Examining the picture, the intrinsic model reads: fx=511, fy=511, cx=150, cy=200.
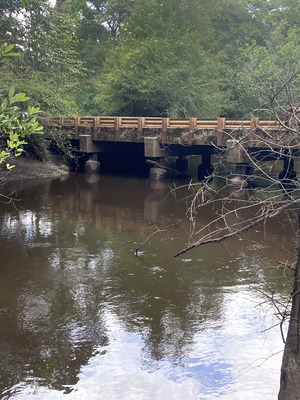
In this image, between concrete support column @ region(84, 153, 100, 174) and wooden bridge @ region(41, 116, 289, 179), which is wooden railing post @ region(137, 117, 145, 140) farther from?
concrete support column @ region(84, 153, 100, 174)

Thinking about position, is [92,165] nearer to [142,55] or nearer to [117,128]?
[117,128]

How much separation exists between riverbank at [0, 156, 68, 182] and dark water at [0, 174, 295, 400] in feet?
29.2

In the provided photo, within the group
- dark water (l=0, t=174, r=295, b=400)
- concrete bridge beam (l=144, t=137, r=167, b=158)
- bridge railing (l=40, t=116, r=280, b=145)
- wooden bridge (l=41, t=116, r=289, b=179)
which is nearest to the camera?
dark water (l=0, t=174, r=295, b=400)

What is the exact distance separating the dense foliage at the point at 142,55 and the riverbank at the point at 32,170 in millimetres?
2962

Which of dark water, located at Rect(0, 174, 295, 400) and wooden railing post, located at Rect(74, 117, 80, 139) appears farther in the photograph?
wooden railing post, located at Rect(74, 117, 80, 139)

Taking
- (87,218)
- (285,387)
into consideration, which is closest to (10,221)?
(87,218)

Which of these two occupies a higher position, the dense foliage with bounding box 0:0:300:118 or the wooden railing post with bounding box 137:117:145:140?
the dense foliage with bounding box 0:0:300:118

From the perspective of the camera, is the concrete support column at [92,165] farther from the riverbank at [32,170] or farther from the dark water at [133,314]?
the dark water at [133,314]

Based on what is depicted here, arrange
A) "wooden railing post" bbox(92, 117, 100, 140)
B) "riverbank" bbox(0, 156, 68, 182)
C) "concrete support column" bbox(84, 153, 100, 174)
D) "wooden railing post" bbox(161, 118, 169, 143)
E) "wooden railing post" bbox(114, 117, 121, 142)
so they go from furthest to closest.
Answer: "concrete support column" bbox(84, 153, 100, 174) < "wooden railing post" bbox(92, 117, 100, 140) < "wooden railing post" bbox(114, 117, 121, 142) < "wooden railing post" bbox(161, 118, 169, 143) < "riverbank" bbox(0, 156, 68, 182)

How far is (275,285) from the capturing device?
9094 mm

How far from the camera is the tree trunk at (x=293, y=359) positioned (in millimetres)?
4215

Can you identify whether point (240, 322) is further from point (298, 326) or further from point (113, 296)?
point (298, 326)

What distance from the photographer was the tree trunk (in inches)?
166

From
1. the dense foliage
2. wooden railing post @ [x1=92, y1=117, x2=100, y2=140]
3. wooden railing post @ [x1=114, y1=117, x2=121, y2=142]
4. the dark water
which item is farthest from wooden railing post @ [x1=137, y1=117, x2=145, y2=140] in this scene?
the dark water
